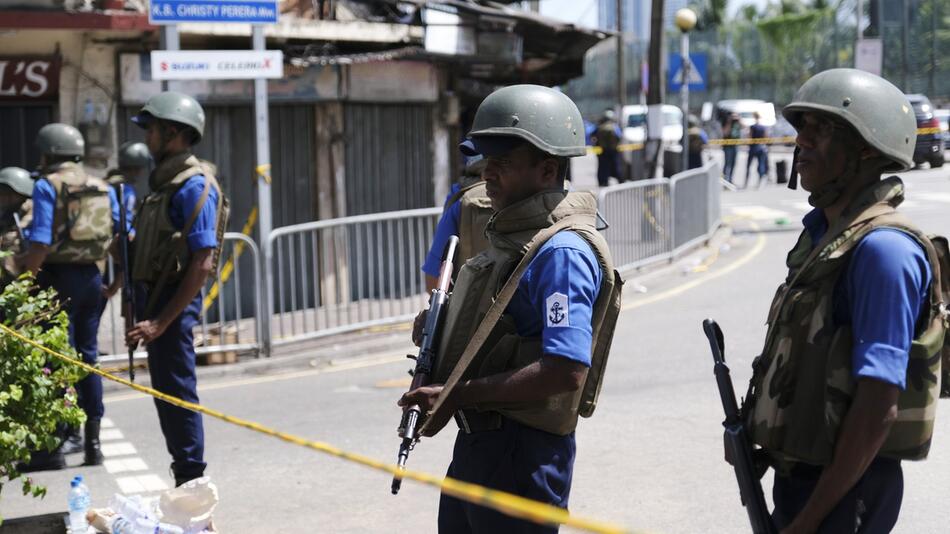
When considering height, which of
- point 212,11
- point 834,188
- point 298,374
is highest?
point 212,11

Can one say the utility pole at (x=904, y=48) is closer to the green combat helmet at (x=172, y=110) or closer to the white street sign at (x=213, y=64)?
the white street sign at (x=213, y=64)

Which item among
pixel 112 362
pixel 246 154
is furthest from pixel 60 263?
pixel 246 154

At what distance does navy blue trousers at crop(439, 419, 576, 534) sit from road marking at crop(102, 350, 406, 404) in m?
6.07

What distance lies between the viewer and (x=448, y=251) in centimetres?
391

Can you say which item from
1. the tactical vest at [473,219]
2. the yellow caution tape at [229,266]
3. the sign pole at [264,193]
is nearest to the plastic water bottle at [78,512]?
the tactical vest at [473,219]

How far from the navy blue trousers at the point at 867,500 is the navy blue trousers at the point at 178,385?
3398 mm

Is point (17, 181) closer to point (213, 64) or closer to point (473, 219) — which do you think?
point (213, 64)

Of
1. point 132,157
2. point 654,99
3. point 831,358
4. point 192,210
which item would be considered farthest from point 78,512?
point 654,99

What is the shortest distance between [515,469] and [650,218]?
37.4 ft

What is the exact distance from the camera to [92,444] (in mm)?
7133

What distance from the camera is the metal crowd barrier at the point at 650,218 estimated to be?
14.0 m

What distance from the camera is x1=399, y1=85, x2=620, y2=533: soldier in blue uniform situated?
3.29 metres

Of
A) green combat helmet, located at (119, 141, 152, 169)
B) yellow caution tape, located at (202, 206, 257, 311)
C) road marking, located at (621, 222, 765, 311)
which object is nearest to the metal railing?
yellow caution tape, located at (202, 206, 257, 311)

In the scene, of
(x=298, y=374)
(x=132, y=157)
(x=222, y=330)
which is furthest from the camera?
(x=222, y=330)
